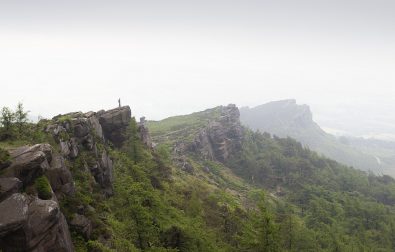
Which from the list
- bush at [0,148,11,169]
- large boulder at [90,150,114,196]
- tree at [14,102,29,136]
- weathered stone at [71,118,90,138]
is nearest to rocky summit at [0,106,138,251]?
bush at [0,148,11,169]

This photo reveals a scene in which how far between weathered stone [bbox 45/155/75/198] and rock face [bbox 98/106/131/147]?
4689 centimetres

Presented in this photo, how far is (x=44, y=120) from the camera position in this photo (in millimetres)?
70750

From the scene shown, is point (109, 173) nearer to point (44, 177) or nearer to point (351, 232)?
point (44, 177)

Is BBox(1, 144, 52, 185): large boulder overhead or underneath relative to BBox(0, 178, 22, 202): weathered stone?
overhead

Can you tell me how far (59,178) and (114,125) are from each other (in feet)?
166

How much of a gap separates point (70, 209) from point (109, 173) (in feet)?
80.5

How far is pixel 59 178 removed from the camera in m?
47.2

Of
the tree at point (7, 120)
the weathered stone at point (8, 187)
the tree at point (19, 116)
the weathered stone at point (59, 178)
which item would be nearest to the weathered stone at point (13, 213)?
the weathered stone at point (8, 187)

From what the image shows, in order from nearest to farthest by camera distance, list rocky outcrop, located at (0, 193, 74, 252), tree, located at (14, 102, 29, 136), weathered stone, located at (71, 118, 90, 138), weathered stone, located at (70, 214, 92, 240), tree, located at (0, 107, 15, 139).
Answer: rocky outcrop, located at (0, 193, 74, 252) < weathered stone, located at (70, 214, 92, 240) < tree, located at (0, 107, 15, 139) < tree, located at (14, 102, 29, 136) < weathered stone, located at (71, 118, 90, 138)

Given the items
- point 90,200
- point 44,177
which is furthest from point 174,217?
point 44,177

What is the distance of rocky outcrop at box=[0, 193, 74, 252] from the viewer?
109ft

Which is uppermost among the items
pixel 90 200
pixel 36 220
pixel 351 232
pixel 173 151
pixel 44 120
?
pixel 44 120

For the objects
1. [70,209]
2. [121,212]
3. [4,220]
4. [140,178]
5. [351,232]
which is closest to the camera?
[4,220]

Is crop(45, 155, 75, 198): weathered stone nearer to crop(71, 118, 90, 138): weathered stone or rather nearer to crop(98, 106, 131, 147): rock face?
crop(71, 118, 90, 138): weathered stone
